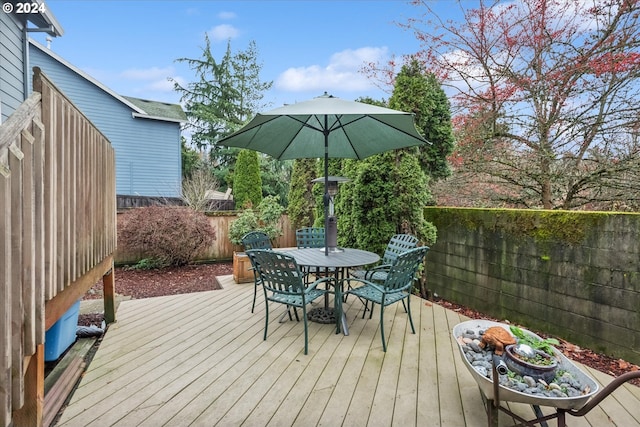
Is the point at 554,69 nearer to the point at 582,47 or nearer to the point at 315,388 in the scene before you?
the point at 582,47

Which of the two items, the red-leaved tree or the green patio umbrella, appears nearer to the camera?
the green patio umbrella

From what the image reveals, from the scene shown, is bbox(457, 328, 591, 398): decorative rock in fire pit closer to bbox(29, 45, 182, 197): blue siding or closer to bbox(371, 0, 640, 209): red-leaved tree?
bbox(371, 0, 640, 209): red-leaved tree

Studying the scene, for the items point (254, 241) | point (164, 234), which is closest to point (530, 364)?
point (254, 241)

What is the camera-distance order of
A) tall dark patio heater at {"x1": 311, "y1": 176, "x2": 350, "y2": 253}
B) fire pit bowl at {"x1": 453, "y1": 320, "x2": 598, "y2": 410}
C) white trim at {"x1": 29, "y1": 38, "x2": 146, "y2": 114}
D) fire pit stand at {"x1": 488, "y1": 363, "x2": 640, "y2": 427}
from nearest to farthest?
fire pit stand at {"x1": 488, "y1": 363, "x2": 640, "y2": 427} → fire pit bowl at {"x1": 453, "y1": 320, "x2": 598, "y2": 410} → tall dark patio heater at {"x1": 311, "y1": 176, "x2": 350, "y2": 253} → white trim at {"x1": 29, "y1": 38, "x2": 146, "y2": 114}

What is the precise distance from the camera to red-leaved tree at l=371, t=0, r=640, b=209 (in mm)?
3844

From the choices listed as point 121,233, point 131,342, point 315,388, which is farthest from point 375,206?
point 121,233

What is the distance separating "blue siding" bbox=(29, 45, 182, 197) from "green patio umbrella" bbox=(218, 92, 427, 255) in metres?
8.57

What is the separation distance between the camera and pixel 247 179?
10.5 m

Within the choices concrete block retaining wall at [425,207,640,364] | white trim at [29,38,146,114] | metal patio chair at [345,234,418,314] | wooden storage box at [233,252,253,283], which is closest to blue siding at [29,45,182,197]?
white trim at [29,38,146,114]

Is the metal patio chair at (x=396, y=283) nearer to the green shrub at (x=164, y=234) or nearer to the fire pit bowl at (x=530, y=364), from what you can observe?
the fire pit bowl at (x=530, y=364)

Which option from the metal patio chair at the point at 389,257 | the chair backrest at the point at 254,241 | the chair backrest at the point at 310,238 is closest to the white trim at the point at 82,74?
the chair backrest at the point at 310,238

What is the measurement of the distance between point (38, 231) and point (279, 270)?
5.35 ft

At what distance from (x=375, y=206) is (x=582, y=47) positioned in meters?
3.36

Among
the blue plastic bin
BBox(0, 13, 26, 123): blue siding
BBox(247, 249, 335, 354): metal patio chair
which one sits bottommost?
the blue plastic bin
